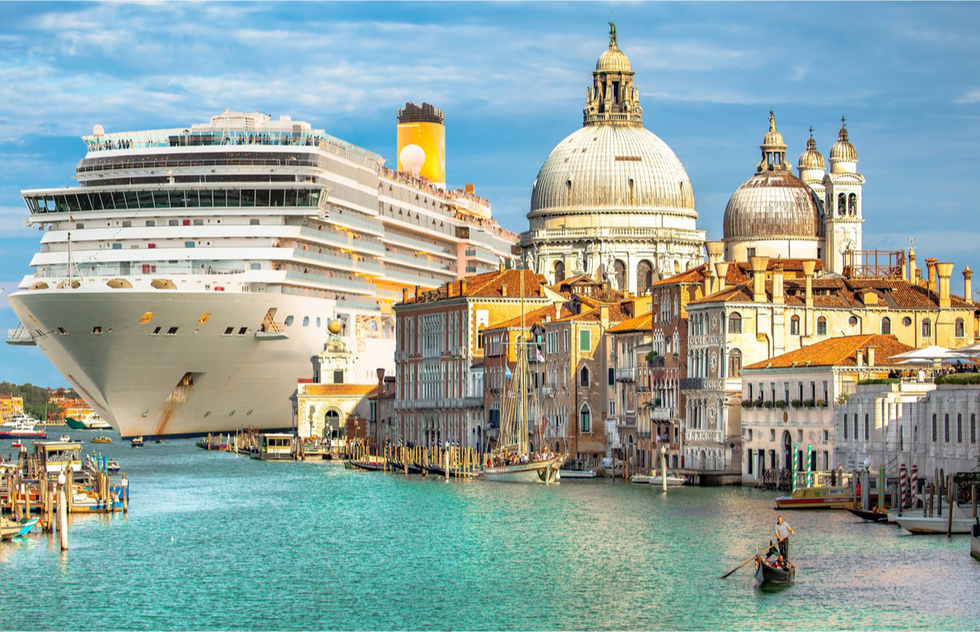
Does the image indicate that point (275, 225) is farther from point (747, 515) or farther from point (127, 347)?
point (747, 515)

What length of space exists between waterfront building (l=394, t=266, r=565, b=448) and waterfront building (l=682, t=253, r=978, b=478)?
19668 millimetres

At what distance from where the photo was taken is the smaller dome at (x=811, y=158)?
11150cm

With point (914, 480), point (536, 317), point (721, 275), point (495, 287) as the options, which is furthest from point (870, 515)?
point (495, 287)

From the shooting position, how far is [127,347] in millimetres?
83125

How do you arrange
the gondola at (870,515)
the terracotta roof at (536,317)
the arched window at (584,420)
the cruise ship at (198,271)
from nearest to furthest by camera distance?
1. the gondola at (870,515)
2. the arched window at (584,420)
3. the cruise ship at (198,271)
4. the terracotta roof at (536,317)

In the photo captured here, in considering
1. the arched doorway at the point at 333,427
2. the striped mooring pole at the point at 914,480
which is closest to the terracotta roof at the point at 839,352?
the striped mooring pole at the point at 914,480

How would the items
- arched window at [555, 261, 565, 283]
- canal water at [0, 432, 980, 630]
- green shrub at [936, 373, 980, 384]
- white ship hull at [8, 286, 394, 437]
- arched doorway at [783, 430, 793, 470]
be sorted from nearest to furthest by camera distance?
canal water at [0, 432, 980, 630] → green shrub at [936, 373, 980, 384] → arched doorway at [783, 430, 793, 470] → white ship hull at [8, 286, 394, 437] → arched window at [555, 261, 565, 283]

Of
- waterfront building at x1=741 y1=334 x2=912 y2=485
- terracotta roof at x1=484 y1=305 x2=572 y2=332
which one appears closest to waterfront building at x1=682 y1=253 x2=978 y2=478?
waterfront building at x1=741 y1=334 x2=912 y2=485

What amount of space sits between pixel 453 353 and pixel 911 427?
4411 centimetres

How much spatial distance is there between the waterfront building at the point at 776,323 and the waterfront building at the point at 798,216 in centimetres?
2827

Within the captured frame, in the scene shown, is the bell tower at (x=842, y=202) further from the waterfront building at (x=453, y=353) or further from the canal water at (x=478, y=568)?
the canal water at (x=478, y=568)

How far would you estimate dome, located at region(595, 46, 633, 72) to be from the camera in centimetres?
11744

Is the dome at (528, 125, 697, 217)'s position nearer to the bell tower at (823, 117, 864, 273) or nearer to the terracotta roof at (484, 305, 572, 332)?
the bell tower at (823, 117, 864, 273)

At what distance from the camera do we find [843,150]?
105000 mm
